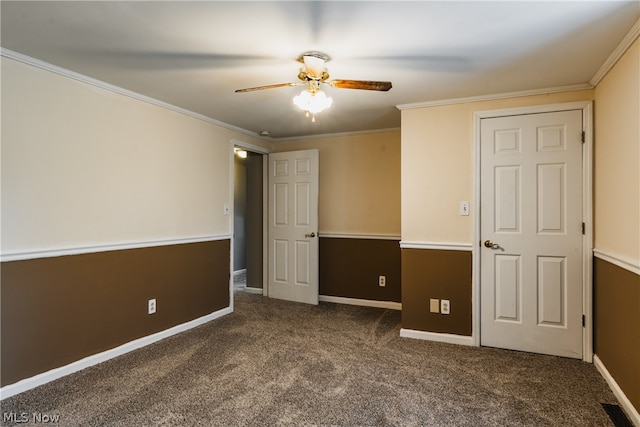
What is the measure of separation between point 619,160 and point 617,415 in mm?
1521

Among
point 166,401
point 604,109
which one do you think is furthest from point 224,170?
point 604,109

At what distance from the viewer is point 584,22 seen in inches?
72.1

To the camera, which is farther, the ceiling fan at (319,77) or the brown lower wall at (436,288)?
the brown lower wall at (436,288)

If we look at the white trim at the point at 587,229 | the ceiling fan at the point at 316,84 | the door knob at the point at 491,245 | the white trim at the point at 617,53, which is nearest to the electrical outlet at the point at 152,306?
the ceiling fan at the point at 316,84

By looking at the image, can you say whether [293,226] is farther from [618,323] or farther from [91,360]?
[618,323]

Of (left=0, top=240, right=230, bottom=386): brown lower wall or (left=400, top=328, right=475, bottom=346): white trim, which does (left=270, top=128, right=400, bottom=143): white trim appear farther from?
(left=400, top=328, right=475, bottom=346): white trim

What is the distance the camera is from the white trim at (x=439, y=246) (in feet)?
10.1

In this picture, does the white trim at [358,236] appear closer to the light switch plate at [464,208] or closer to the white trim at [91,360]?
the light switch plate at [464,208]

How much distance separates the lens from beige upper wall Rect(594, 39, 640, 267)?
195 cm

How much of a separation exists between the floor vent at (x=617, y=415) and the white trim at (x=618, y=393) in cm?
3

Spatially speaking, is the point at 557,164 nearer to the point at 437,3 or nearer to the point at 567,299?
the point at 567,299

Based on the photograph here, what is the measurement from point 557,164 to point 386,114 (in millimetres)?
1587

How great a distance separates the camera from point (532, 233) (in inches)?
114

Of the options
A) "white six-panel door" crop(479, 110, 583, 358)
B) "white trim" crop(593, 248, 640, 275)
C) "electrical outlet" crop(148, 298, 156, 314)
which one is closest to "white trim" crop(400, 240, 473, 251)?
"white six-panel door" crop(479, 110, 583, 358)
